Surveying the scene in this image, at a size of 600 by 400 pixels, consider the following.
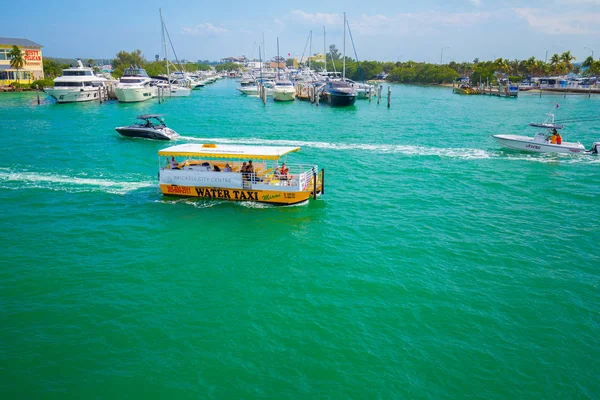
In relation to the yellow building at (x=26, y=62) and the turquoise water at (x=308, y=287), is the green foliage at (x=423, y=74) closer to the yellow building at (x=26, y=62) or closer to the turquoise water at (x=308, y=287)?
the yellow building at (x=26, y=62)

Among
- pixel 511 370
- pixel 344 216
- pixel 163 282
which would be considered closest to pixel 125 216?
pixel 163 282

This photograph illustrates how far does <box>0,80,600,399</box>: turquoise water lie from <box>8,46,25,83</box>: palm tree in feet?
233

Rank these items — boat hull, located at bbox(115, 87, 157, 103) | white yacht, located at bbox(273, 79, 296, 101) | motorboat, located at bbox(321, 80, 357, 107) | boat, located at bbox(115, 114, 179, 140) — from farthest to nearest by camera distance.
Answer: white yacht, located at bbox(273, 79, 296, 101), boat hull, located at bbox(115, 87, 157, 103), motorboat, located at bbox(321, 80, 357, 107), boat, located at bbox(115, 114, 179, 140)

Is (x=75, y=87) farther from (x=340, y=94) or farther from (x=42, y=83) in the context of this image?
(x=340, y=94)

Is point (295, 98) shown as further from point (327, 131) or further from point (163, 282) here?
point (163, 282)

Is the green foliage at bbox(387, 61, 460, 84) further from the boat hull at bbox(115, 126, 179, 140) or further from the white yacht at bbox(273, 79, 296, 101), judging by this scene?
the boat hull at bbox(115, 126, 179, 140)

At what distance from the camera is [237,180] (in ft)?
82.2

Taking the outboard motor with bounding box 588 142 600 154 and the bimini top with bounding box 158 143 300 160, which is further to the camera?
the outboard motor with bounding box 588 142 600 154

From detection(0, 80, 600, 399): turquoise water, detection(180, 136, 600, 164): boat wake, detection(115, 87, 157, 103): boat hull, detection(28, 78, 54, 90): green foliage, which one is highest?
detection(28, 78, 54, 90): green foliage

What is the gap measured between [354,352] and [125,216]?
1539cm

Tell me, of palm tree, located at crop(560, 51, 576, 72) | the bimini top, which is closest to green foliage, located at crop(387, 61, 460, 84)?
palm tree, located at crop(560, 51, 576, 72)

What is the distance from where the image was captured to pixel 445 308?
630 inches

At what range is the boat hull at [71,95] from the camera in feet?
246

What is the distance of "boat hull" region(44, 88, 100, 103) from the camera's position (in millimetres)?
74894
